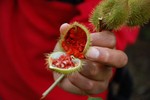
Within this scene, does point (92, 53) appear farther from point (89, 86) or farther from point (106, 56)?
point (89, 86)

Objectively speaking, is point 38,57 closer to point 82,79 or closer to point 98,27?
point 82,79

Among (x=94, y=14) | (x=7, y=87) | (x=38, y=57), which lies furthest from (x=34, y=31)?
(x=94, y=14)

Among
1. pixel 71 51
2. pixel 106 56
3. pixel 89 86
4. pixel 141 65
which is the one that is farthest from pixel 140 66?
pixel 71 51

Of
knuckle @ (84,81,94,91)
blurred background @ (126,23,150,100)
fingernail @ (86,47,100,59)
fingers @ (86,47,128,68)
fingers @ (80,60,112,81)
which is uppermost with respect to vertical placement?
fingernail @ (86,47,100,59)

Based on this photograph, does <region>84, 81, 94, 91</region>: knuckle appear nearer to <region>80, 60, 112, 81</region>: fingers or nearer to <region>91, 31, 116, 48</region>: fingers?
<region>80, 60, 112, 81</region>: fingers

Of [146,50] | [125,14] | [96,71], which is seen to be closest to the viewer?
[125,14]

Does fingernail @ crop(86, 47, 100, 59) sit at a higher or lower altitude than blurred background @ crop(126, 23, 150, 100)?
higher

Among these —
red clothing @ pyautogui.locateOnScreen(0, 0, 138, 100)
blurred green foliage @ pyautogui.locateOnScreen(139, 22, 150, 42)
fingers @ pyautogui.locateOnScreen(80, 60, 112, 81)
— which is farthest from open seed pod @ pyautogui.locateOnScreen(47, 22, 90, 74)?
blurred green foliage @ pyautogui.locateOnScreen(139, 22, 150, 42)
